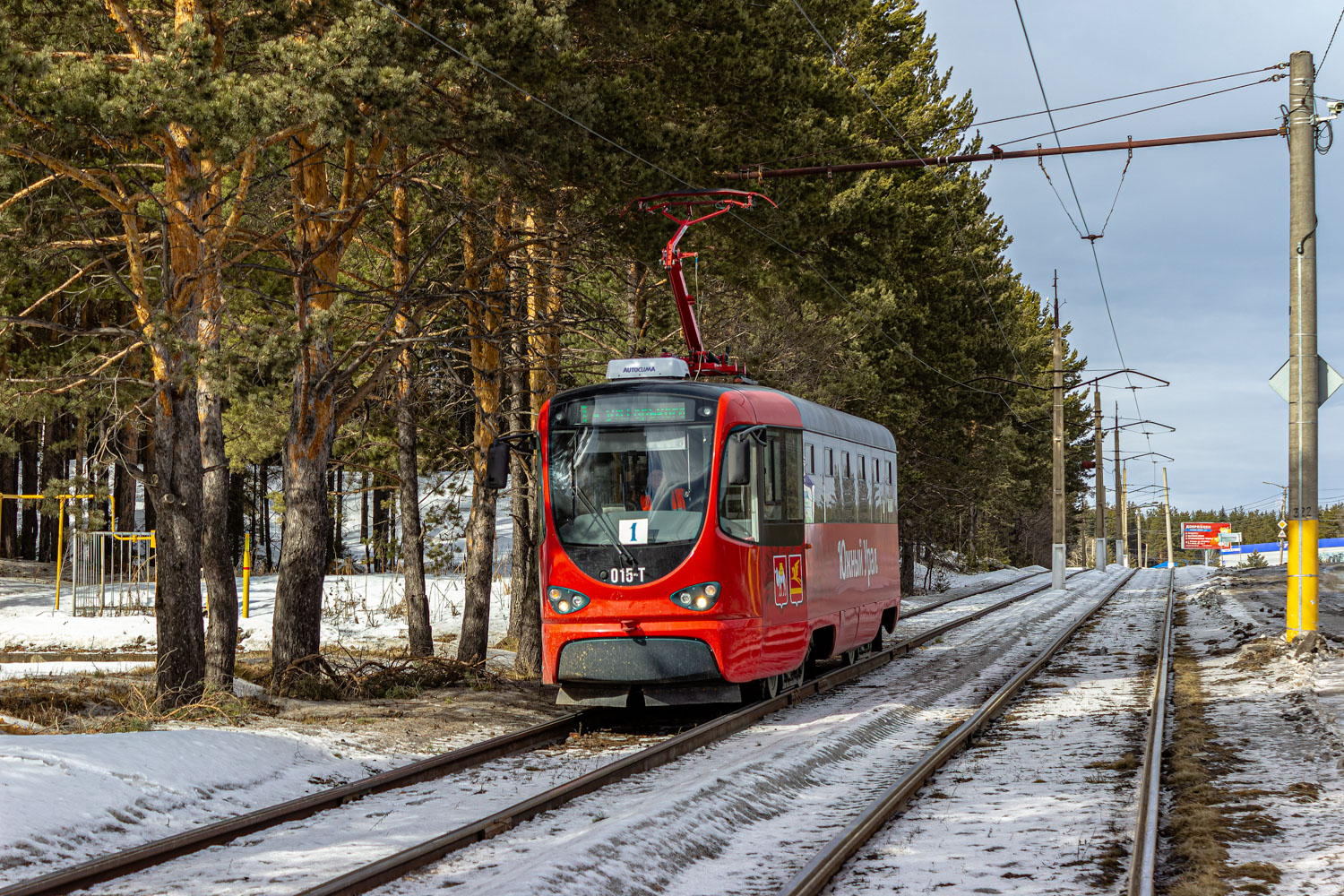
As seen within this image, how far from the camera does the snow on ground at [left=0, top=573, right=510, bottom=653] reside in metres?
23.4

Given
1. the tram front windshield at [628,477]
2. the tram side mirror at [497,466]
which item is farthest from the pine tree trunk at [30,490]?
the tram front windshield at [628,477]

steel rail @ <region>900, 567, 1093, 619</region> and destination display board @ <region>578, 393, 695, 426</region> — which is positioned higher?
destination display board @ <region>578, 393, 695, 426</region>

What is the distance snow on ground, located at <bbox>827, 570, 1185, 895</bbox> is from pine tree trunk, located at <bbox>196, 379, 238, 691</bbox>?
8082mm

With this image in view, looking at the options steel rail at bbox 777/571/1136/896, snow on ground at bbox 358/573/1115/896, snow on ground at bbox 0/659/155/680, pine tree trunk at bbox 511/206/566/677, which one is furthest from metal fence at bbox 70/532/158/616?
steel rail at bbox 777/571/1136/896

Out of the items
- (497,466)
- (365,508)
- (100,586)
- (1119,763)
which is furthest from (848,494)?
(365,508)

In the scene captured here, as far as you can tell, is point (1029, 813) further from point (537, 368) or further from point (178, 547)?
point (537, 368)

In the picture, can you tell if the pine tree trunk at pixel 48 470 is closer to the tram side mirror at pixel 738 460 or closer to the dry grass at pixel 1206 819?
the tram side mirror at pixel 738 460

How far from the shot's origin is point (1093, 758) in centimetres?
1023

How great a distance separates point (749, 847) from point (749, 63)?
12.4 meters

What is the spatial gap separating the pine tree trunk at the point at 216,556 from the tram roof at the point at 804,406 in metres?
4.44

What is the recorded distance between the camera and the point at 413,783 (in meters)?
9.40

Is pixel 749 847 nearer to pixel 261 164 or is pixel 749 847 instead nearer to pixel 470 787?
pixel 470 787

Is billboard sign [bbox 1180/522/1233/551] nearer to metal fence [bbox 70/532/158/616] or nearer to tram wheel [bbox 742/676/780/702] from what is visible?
metal fence [bbox 70/532/158/616]

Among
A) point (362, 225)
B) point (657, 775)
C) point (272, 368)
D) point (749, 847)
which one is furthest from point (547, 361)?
point (749, 847)
